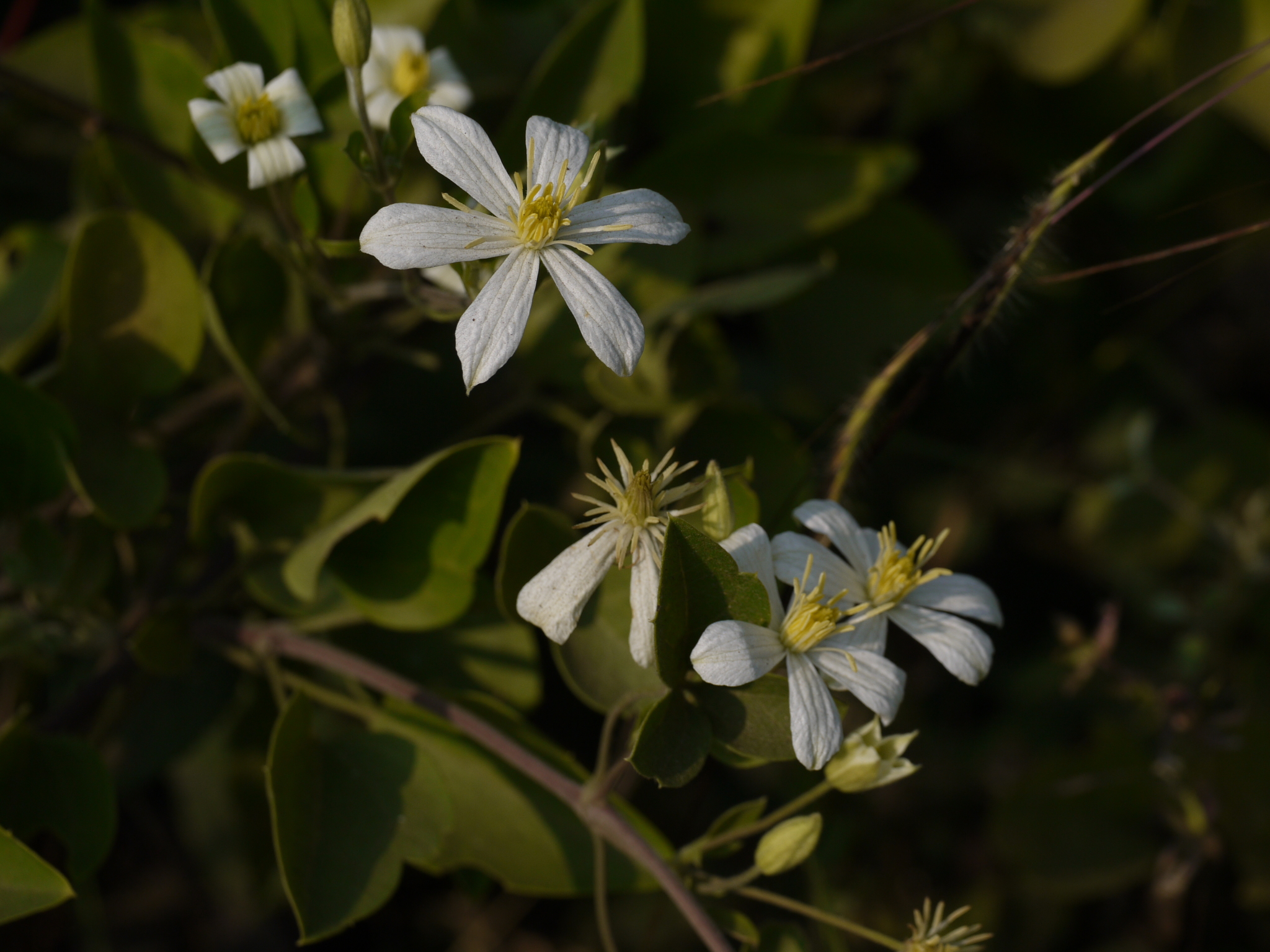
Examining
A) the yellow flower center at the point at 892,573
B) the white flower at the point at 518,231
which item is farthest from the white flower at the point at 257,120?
the yellow flower center at the point at 892,573

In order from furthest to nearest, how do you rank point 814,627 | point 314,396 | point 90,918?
1. point 90,918
2. point 314,396
3. point 814,627

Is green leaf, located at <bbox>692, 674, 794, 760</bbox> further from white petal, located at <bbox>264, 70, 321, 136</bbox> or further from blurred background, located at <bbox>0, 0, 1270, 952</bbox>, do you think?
white petal, located at <bbox>264, 70, 321, 136</bbox>

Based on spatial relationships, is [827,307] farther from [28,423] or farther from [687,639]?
[28,423]

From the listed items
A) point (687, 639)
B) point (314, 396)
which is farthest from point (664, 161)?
point (687, 639)

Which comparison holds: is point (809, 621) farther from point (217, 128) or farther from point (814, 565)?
point (217, 128)

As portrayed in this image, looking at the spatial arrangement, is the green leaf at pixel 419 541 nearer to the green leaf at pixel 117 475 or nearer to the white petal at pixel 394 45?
the green leaf at pixel 117 475
